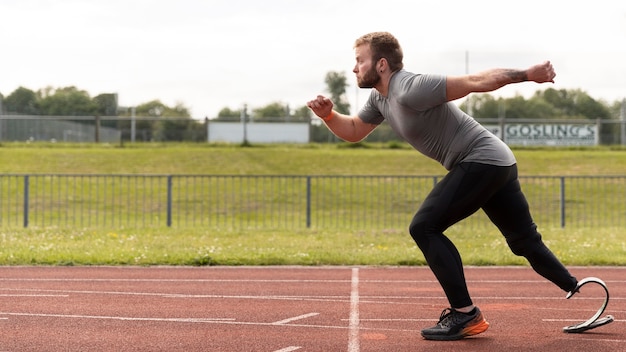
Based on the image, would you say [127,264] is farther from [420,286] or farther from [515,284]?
[515,284]

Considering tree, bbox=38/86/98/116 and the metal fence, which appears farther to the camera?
tree, bbox=38/86/98/116

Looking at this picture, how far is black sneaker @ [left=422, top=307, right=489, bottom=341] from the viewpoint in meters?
5.71

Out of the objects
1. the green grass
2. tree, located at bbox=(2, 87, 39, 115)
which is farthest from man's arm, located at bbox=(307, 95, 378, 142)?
tree, located at bbox=(2, 87, 39, 115)

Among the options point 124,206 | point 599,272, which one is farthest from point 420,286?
point 124,206

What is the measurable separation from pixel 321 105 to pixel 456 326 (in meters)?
1.71

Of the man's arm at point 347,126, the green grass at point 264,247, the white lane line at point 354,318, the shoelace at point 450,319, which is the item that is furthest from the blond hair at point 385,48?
the green grass at point 264,247

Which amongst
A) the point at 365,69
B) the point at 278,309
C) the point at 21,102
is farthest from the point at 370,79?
the point at 21,102

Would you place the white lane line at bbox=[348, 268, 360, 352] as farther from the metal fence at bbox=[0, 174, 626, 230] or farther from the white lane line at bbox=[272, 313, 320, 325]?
the metal fence at bbox=[0, 174, 626, 230]

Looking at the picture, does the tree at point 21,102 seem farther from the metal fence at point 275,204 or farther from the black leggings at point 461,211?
the black leggings at point 461,211

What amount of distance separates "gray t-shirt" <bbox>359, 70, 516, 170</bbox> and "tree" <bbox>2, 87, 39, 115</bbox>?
36.6 metres

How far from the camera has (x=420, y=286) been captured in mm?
9094

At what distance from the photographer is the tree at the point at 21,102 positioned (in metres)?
40.1

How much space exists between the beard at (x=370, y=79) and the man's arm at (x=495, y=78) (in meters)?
0.56

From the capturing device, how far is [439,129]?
560cm
